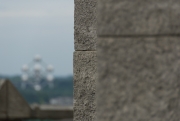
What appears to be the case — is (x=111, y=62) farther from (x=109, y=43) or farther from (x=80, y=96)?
(x=80, y=96)

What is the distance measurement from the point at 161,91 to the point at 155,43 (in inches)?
7.3

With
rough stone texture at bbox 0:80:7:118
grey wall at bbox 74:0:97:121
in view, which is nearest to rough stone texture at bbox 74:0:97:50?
grey wall at bbox 74:0:97:121

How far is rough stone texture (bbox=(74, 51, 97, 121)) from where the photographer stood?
502cm

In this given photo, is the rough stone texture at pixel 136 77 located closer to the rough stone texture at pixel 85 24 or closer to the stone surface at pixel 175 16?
the stone surface at pixel 175 16

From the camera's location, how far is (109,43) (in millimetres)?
2240

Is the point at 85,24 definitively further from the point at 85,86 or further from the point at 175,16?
the point at 175,16

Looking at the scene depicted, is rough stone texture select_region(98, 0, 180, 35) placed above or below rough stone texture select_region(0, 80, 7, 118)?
above

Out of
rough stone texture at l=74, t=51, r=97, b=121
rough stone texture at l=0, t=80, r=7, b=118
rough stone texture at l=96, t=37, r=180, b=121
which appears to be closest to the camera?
rough stone texture at l=96, t=37, r=180, b=121

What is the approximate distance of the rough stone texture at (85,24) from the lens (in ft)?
16.8

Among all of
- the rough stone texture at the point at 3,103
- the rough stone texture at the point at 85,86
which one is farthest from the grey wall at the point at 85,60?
the rough stone texture at the point at 3,103

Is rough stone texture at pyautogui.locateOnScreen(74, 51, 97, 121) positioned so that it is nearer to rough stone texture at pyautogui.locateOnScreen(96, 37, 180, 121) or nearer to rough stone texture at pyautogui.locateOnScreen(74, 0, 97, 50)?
rough stone texture at pyautogui.locateOnScreen(74, 0, 97, 50)

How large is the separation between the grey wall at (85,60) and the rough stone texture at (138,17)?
2717 millimetres

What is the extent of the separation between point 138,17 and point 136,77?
0.76 ft

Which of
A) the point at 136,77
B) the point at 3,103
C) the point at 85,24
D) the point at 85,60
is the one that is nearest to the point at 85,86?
the point at 85,60
